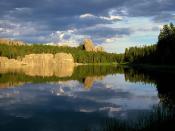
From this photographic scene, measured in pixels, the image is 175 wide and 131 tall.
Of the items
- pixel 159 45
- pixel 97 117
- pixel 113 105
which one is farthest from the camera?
pixel 159 45

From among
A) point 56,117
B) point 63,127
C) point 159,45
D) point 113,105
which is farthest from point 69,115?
point 159,45

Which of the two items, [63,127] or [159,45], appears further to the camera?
[159,45]

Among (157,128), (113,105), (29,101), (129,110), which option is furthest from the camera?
(29,101)

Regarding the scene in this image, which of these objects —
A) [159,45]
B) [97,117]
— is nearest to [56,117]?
[97,117]

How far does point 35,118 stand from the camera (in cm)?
3095

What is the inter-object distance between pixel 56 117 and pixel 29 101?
12.2 m

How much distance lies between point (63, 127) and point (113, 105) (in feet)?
42.5

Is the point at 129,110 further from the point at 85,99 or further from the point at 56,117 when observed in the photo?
the point at 85,99

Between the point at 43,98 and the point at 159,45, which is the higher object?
the point at 159,45

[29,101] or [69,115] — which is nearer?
[69,115]

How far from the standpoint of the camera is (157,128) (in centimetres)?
2084

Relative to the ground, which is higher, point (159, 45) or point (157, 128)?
point (159, 45)

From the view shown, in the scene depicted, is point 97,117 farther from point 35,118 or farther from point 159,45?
point 159,45

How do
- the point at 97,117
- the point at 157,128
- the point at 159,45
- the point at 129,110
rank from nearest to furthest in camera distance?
the point at 157,128 → the point at 97,117 → the point at 129,110 → the point at 159,45
